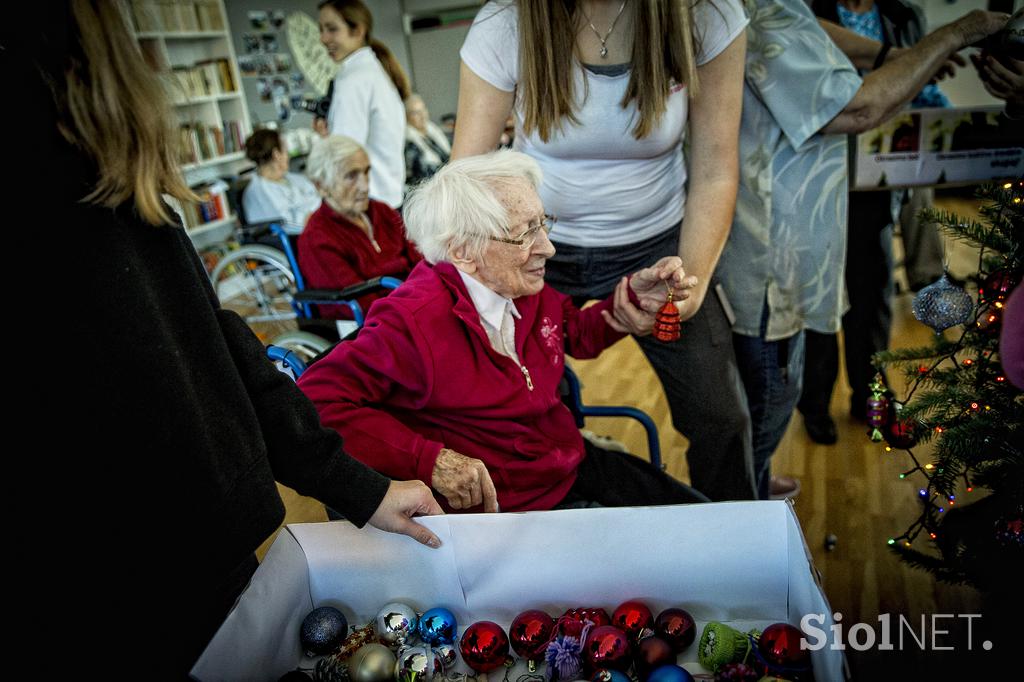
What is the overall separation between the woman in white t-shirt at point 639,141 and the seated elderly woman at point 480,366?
128 millimetres

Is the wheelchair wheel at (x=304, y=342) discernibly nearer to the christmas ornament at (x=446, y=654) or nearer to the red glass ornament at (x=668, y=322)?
the red glass ornament at (x=668, y=322)

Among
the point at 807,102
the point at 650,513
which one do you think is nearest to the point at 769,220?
the point at 807,102

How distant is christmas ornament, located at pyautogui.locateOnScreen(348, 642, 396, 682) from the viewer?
3.16ft

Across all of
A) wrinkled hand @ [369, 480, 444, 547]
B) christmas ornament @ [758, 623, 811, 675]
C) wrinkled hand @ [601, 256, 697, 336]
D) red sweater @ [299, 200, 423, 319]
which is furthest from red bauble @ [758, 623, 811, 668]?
red sweater @ [299, 200, 423, 319]

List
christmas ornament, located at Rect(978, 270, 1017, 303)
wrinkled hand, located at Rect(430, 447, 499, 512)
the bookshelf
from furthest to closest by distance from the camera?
the bookshelf, wrinkled hand, located at Rect(430, 447, 499, 512), christmas ornament, located at Rect(978, 270, 1017, 303)

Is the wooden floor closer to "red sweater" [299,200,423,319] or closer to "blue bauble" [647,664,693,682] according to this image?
"blue bauble" [647,664,693,682]

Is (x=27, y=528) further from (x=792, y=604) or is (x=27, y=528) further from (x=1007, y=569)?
(x=1007, y=569)

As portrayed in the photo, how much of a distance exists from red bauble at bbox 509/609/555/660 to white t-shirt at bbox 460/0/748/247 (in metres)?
0.88

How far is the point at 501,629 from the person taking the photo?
104cm

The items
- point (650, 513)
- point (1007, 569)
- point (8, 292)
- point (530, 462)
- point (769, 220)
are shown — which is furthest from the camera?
point (769, 220)

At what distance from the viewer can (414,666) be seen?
0.98 metres

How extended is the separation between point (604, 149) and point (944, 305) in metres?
0.69

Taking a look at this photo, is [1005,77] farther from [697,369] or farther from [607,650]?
[607,650]

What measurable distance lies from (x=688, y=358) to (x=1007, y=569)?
0.68 metres
